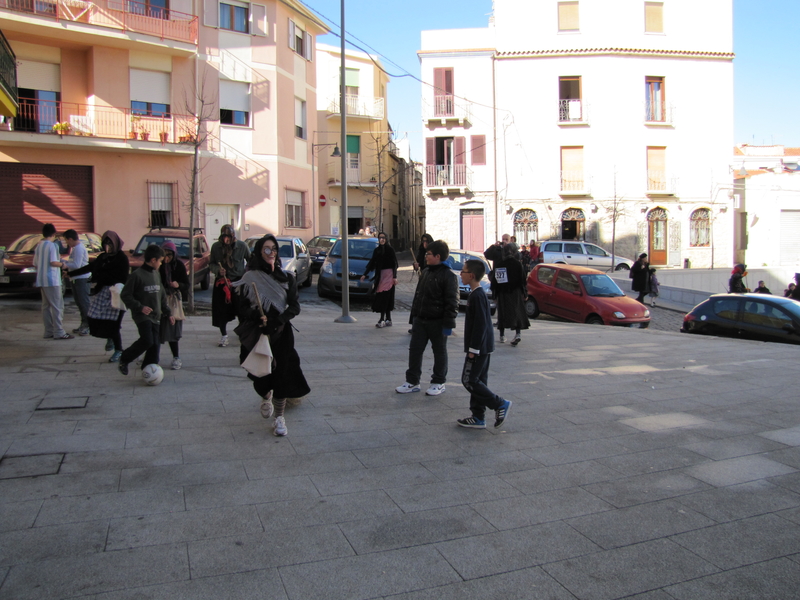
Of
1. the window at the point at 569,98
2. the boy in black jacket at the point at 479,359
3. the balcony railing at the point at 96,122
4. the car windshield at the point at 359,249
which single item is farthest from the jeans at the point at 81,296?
the window at the point at 569,98

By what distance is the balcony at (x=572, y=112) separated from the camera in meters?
33.8

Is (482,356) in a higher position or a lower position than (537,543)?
higher

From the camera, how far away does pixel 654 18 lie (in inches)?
1346

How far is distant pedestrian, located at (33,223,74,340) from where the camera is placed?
977 cm

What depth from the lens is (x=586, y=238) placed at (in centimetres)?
3409

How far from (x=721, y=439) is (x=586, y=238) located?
29417mm

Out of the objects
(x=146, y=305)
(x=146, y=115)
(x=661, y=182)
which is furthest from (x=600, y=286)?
(x=661, y=182)

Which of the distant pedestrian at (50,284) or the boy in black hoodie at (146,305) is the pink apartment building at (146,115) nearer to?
the distant pedestrian at (50,284)

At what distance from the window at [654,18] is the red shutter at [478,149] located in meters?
10.4

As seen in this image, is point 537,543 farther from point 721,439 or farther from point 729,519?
point 721,439

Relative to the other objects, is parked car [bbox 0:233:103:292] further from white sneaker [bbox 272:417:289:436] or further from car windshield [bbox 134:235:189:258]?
white sneaker [bbox 272:417:289:436]

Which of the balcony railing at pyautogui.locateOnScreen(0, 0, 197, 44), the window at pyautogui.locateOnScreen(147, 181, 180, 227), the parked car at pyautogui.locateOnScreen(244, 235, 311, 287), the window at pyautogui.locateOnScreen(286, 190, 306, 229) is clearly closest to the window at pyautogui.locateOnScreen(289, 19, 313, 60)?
the balcony railing at pyautogui.locateOnScreen(0, 0, 197, 44)

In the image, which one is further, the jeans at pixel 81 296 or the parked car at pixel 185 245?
the parked car at pixel 185 245

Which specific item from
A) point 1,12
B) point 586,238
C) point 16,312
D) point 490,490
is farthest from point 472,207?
point 490,490
